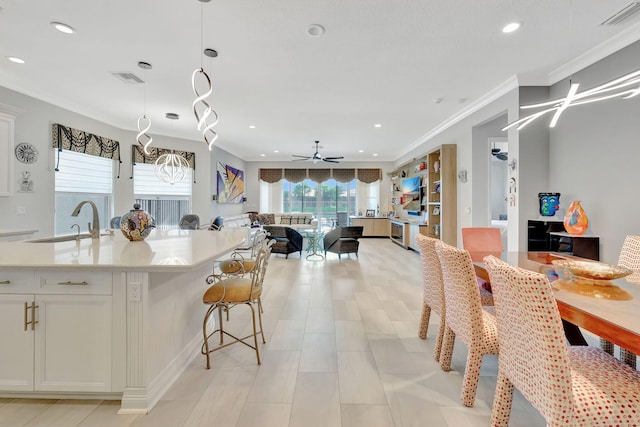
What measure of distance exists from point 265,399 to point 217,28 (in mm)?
2993

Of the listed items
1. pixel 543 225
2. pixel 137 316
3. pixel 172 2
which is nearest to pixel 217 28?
pixel 172 2

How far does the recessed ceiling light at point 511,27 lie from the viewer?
2449 mm

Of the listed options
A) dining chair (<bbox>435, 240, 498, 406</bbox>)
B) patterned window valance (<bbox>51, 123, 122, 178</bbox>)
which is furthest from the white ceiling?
dining chair (<bbox>435, 240, 498, 406</bbox>)

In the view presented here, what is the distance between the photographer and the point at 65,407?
1.62 meters

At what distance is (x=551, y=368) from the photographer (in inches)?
41.1

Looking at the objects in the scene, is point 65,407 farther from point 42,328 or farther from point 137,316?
point 137,316

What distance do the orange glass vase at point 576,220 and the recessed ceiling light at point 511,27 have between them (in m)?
1.78

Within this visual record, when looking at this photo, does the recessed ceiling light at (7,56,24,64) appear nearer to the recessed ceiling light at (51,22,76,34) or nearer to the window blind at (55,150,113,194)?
the recessed ceiling light at (51,22,76,34)

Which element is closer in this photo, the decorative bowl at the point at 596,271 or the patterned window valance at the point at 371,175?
the decorative bowl at the point at 596,271

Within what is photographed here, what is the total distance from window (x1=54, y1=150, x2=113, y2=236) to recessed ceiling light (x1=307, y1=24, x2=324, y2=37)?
445 centimetres

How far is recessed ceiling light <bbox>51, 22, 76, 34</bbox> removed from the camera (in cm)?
247

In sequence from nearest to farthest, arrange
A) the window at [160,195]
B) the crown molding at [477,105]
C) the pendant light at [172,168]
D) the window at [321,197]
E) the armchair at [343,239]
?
the crown molding at [477,105] → the pendant light at [172,168] → the armchair at [343,239] → the window at [160,195] → the window at [321,197]

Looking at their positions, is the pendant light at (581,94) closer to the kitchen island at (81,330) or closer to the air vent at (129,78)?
the kitchen island at (81,330)

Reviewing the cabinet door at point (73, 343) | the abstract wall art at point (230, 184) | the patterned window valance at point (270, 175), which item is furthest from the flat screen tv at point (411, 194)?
the cabinet door at point (73, 343)
